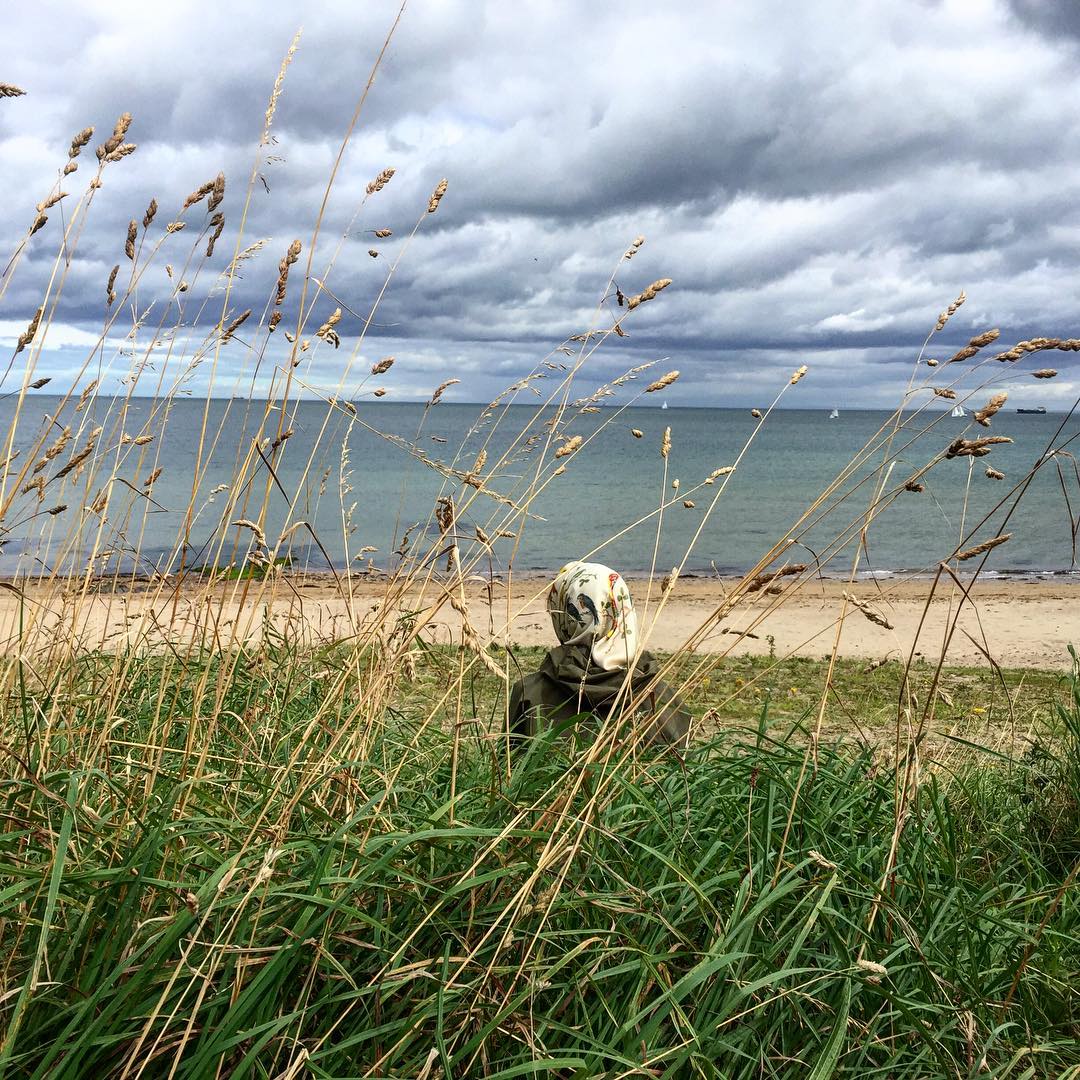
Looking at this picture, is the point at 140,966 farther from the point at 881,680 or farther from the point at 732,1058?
the point at 881,680

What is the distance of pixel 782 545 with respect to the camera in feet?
7.38

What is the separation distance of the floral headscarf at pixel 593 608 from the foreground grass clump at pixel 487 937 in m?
1.09

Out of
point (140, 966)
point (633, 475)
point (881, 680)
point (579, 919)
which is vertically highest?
point (140, 966)

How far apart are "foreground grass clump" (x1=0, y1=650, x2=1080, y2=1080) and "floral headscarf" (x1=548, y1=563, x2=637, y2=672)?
109 centimetres

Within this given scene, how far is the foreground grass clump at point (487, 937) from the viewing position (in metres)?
1.70

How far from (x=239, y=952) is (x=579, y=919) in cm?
69

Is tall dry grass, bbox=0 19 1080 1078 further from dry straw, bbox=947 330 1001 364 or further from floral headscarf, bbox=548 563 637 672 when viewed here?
floral headscarf, bbox=548 563 637 672

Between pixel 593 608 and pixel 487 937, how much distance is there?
1984 millimetres

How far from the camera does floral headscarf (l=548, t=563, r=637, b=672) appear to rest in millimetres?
3645

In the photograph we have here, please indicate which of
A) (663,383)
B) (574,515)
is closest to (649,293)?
(663,383)

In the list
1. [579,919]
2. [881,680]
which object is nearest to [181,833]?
[579,919]

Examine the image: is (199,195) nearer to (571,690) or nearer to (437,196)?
(437,196)

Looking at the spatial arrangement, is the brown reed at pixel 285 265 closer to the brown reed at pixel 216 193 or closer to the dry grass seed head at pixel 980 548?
the brown reed at pixel 216 193

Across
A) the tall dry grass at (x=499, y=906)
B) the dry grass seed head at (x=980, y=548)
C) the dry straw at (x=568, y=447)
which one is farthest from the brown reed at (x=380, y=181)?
the dry grass seed head at (x=980, y=548)
